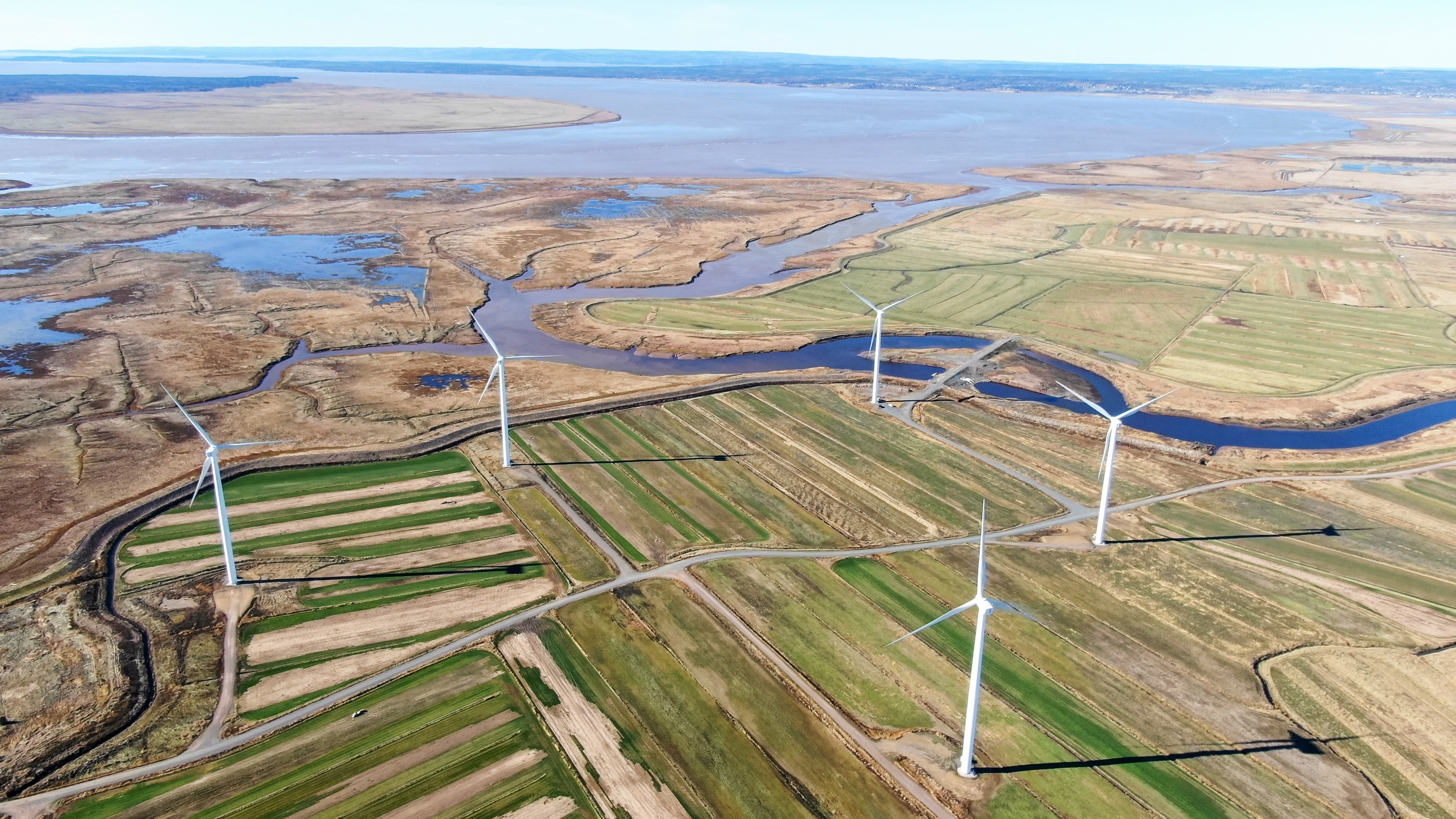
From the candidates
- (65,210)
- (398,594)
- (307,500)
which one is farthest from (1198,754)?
(65,210)

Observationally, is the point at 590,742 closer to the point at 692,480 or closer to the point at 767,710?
the point at 767,710

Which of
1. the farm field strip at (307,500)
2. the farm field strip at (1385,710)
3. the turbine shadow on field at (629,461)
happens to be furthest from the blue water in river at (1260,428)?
the farm field strip at (307,500)

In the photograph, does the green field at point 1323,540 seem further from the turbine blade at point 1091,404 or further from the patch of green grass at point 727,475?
the patch of green grass at point 727,475

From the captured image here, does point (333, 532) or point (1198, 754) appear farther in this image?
point (333, 532)

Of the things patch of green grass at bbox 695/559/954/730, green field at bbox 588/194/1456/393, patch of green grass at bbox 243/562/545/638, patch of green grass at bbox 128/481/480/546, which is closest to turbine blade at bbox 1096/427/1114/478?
patch of green grass at bbox 695/559/954/730

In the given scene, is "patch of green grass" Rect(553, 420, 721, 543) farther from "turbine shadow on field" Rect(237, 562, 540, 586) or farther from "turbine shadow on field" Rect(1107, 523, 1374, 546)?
"turbine shadow on field" Rect(1107, 523, 1374, 546)

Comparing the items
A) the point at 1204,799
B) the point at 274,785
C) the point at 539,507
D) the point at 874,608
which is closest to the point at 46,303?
the point at 539,507

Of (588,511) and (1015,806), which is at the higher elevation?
(588,511)
